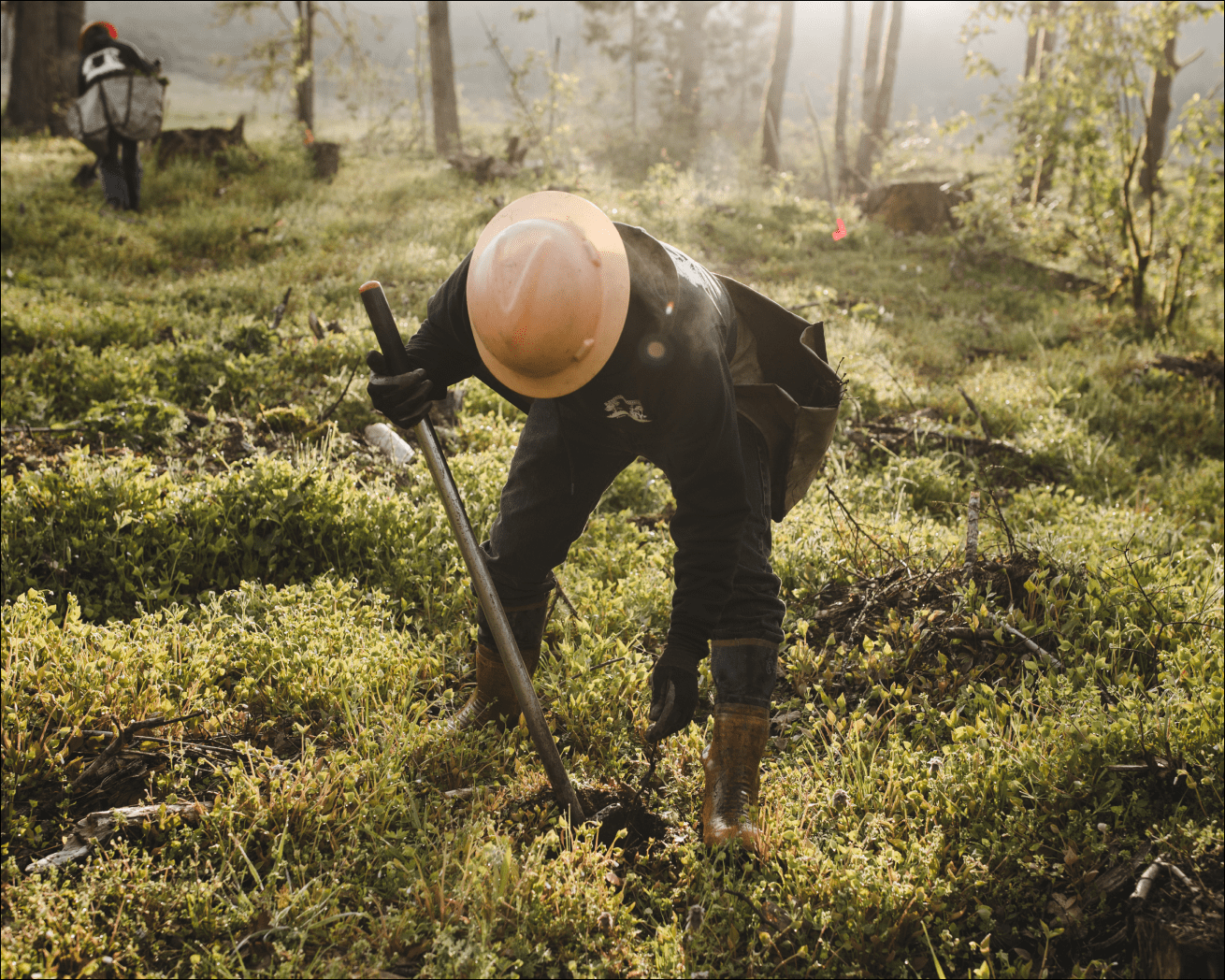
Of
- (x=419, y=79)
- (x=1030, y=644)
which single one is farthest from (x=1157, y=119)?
(x=419, y=79)

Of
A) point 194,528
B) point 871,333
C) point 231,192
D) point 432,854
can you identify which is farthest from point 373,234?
point 432,854

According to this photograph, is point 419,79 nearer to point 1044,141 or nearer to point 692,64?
point 692,64

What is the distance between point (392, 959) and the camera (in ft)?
Answer: 6.30

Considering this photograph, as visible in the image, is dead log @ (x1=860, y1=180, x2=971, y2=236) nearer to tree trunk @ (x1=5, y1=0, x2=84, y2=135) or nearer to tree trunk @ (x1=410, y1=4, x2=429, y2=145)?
tree trunk @ (x1=410, y1=4, x2=429, y2=145)

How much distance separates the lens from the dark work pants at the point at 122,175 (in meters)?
8.98

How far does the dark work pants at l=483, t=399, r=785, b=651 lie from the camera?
252cm

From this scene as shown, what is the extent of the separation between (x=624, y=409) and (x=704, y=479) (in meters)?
0.35

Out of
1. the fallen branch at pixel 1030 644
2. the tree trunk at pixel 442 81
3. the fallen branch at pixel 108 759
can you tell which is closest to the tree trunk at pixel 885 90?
the tree trunk at pixel 442 81

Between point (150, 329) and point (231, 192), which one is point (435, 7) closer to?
point (231, 192)

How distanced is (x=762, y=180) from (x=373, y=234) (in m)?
10.3

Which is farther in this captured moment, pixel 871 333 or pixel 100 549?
pixel 871 333

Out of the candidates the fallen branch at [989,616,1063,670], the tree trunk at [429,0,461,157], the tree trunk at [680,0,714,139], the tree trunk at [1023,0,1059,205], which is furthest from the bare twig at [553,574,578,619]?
the tree trunk at [680,0,714,139]

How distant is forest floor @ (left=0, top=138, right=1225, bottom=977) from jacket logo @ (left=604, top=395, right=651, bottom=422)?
1.17 m

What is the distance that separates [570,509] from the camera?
270 cm
